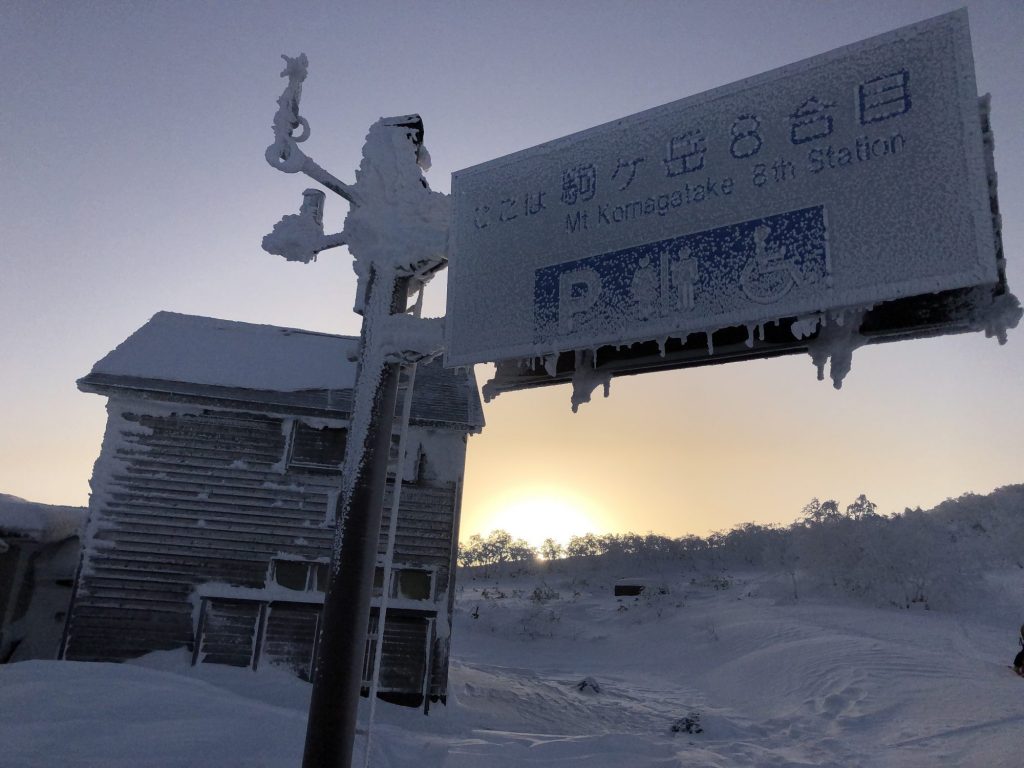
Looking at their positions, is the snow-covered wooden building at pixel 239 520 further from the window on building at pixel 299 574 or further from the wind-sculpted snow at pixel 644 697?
the wind-sculpted snow at pixel 644 697

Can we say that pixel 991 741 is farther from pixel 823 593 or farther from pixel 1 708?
pixel 823 593

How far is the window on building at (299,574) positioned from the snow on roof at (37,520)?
429cm

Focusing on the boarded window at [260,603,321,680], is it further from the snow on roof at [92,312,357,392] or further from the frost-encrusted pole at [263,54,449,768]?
the frost-encrusted pole at [263,54,449,768]

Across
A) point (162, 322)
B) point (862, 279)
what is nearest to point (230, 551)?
point (162, 322)

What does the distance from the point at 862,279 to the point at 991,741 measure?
8.95 m

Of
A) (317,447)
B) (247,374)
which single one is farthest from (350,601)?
(247,374)

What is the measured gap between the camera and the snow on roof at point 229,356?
39.8 feet

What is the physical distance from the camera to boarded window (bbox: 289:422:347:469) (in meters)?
12.1

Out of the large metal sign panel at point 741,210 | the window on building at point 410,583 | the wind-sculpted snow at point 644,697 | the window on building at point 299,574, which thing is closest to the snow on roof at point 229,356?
the window on building at point 299,574

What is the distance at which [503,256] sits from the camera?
422 centimetres

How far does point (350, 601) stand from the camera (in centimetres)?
378

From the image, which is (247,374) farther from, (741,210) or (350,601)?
(741,210)

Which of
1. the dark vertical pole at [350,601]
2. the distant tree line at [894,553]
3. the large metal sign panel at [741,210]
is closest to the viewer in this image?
the large metal sign panel at [741,210]

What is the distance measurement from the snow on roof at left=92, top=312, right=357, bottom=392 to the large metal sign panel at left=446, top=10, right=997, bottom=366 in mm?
8646
